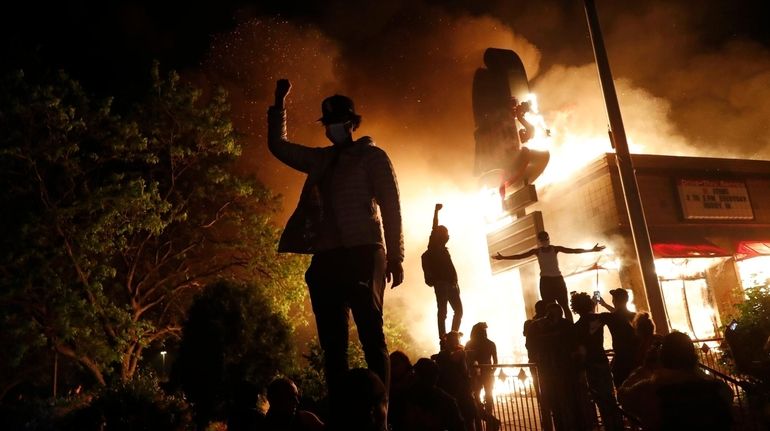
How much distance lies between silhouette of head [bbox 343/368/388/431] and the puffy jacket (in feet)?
3.47

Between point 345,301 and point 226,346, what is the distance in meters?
9.86

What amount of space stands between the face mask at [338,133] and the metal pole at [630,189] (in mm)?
6401

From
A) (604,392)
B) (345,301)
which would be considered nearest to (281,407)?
(345,301)

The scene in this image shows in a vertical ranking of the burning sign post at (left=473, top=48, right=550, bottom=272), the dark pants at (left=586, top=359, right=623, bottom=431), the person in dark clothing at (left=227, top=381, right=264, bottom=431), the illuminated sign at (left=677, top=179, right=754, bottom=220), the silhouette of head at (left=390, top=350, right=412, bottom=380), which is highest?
the burning sign post at (left=473, top=48, right=550, bottom=272)

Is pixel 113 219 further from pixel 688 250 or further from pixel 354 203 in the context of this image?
pixel 688 250

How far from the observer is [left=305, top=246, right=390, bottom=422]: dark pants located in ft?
10.00

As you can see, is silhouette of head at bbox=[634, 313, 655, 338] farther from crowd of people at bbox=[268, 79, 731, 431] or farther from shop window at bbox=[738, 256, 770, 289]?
shop window at bbox=[738, 256, 770, 289]

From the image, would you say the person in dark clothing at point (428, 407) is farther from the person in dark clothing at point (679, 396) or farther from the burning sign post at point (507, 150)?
the burning sign post at point (507, 150)

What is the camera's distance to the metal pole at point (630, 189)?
795 centimetres

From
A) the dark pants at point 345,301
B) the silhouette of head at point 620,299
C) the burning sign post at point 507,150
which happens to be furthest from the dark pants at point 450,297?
the burning sign post at point 507,150

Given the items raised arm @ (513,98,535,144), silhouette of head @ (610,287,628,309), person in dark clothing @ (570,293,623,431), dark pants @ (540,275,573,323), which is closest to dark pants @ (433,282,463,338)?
dark pants @ (540,275,573,323)

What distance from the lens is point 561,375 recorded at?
226 inches

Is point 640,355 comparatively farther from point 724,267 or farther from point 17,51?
point 17,51

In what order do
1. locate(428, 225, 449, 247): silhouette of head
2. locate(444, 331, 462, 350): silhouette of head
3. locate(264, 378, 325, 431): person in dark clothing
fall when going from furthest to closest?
1. locate(428, 225, 449, 247): silhouette of head
2. locate(444, 331, 462, 350): silhouette of head
3. locate(264, 378, 325, 431): person in dark clothing
